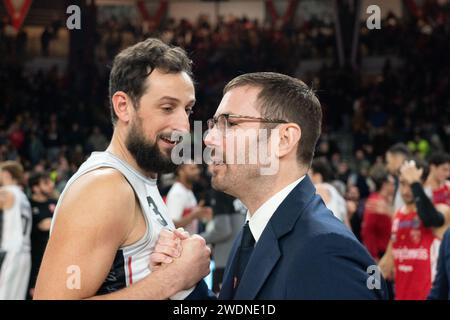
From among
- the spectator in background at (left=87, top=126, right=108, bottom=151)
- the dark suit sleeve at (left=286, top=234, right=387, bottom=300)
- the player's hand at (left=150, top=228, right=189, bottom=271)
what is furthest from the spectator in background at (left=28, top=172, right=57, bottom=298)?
the spectator in background at (left=87, top=126, right=108, bottom=151)

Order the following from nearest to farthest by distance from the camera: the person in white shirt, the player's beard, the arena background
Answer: the player's beard
the person in white shirt
the arena background

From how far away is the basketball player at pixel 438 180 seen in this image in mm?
5957

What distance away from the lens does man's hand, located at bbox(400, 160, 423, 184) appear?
5.63m

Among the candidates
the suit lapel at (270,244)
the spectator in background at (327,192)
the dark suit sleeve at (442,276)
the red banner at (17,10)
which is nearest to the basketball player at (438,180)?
the spectator in background at (327,192)

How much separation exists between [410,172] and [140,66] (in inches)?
142

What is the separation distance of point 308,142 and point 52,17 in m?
23.2

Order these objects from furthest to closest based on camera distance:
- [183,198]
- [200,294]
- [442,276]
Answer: [183,198], [442,276], [200,294]

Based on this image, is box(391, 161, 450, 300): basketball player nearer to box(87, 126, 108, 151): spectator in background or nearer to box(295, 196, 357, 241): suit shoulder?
box(295, 196, 357, 241): suit shoulder

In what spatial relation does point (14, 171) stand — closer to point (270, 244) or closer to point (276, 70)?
point (270, 244)

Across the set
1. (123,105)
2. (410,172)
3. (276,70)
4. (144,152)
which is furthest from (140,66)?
(276,70)

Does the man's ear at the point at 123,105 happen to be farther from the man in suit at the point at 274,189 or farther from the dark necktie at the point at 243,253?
the dark necktie at the point at 243,253

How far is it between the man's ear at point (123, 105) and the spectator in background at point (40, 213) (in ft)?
16.2

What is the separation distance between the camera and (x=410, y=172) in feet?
18.7

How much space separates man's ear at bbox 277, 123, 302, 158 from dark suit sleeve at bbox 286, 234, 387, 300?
369 mm
